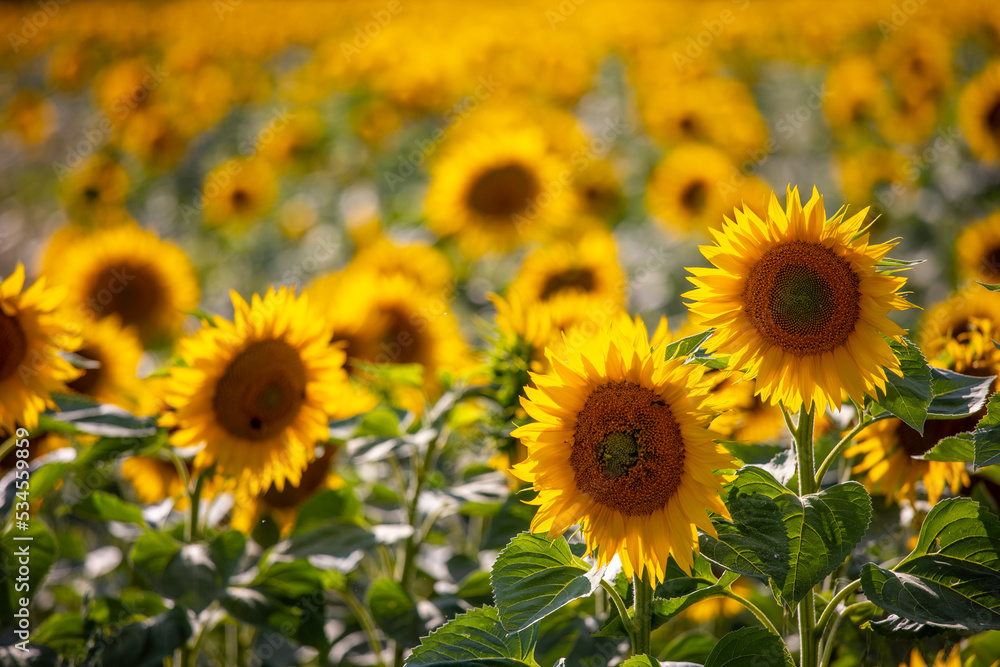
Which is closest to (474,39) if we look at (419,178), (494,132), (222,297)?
(419,178)

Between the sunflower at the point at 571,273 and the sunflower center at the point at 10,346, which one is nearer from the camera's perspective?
the sunflower center at the point at 10,346

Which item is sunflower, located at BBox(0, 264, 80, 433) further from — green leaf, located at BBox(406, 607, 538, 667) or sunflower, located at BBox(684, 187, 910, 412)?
sunflower, located at BBox(684, 187, 910, 412)

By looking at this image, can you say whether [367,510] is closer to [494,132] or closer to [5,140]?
[494,132]

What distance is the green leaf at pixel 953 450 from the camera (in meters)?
1.39

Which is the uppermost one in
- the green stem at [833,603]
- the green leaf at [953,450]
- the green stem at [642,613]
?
the green leaf at [953,450]

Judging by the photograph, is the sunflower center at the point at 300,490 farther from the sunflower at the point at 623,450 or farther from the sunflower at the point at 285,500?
the sunflower at the point at 623,450

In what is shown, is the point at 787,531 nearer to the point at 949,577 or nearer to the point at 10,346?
the point at 949,577

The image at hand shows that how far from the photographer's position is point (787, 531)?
1255mm

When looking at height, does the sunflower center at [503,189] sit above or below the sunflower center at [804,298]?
above

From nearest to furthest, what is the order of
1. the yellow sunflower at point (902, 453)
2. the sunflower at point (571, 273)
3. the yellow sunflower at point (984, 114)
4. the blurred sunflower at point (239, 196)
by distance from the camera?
the yellow sunflower at point (902, 453)
the sunflower at point (571, 273)
the yellow sunflower at point (984, 114)
the blurred sunflower at point (239, 196)

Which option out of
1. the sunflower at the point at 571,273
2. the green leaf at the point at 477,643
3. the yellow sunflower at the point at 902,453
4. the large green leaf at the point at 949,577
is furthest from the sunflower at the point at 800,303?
the sunflower at the point at 571,273

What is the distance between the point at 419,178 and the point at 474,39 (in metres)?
1.71

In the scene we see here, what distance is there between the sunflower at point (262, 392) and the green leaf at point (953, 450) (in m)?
1.28

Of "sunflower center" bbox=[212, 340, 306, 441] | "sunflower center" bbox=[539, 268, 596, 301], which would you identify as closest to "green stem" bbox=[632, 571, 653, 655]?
"sunflower center" bbox=[212, 340, 306, 441]
